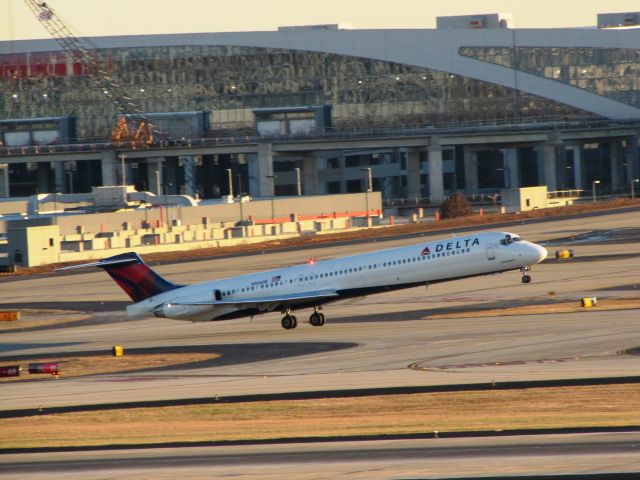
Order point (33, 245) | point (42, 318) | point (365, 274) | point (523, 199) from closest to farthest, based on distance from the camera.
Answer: point (365, 274), point (42, 318), point (33, 245), point (523, 199)

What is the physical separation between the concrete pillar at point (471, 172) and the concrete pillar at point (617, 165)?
65.1 ft

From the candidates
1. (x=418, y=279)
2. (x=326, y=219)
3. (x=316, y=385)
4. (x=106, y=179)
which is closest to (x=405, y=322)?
(x=418, y=279)

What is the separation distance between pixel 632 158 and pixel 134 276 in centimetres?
12374

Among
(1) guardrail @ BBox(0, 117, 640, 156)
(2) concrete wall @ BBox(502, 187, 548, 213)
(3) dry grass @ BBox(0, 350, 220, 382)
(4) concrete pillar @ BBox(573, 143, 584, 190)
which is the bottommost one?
(3) dry grass @ BBox(0, 350, 220, 382)

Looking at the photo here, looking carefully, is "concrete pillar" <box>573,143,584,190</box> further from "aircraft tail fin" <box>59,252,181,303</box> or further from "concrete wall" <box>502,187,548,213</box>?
"aircraft tail fin" <box>59,252,181,303</box>

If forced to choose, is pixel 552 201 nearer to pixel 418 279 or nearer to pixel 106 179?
pixel 106 179

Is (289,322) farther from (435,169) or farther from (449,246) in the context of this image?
(435,169)

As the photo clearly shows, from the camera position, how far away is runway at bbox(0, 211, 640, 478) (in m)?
48.9

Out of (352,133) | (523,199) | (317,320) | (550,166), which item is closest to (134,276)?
(317,320)

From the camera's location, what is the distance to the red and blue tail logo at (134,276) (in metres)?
68.6

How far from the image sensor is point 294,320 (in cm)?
6906

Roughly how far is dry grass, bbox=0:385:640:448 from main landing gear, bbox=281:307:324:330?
954 inches

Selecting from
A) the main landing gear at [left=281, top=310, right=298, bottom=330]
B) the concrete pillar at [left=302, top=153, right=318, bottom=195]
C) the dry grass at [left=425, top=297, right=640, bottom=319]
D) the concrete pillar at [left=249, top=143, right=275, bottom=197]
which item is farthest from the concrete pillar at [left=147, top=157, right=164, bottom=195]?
the dry grass at [left=425, top=297, right=640, bottom=319]

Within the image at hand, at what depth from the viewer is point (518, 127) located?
573 feet
